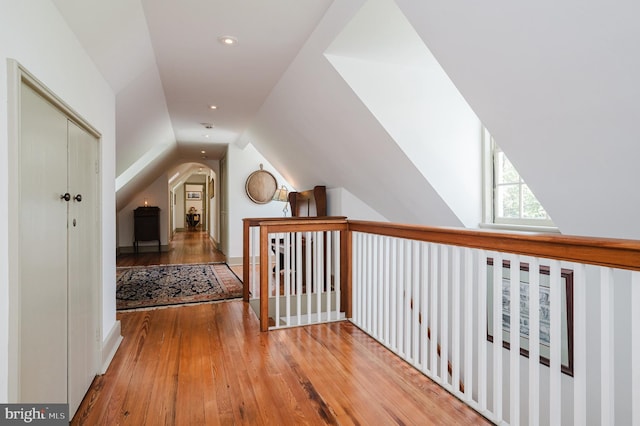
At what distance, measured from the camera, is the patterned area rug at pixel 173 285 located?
398 cm

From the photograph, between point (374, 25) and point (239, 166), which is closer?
point (374, 25)

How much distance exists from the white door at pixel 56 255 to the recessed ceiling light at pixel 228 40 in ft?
3.64

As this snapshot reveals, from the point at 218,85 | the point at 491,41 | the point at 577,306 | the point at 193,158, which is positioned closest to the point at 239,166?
Result: the point at 193,158

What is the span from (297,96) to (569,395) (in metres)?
3.25

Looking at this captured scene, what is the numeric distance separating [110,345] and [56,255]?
1.13 meters

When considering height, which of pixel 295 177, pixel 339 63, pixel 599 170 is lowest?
pixel 599 170

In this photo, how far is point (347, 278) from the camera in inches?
126

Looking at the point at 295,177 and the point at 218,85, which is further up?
the point at 218,85

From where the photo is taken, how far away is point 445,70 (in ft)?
6.66

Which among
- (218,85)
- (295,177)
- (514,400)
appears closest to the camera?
(514,400)

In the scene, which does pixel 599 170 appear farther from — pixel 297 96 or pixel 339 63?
pixel 297 96

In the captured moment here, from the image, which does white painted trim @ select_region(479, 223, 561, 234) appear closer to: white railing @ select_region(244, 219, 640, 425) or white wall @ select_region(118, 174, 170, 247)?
white railing @ select_region(244, 219, 640, 425)

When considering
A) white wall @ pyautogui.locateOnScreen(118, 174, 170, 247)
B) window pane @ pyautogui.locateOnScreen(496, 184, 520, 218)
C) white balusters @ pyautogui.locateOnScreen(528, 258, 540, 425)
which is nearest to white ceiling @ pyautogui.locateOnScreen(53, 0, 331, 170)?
white balusters @ pyautogui.locateOnScreen(528, 258, 540, 425)

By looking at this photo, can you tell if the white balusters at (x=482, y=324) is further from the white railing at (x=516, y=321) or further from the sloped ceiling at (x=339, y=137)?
the sloped ceiling at (x=339, y=137)
